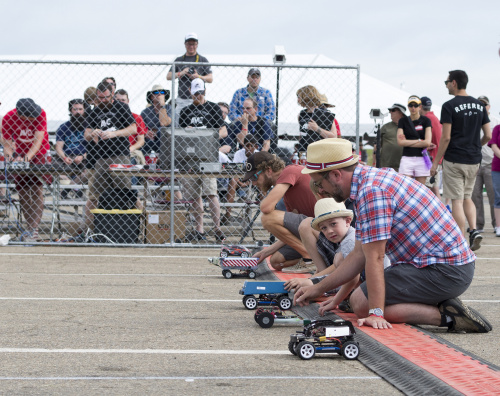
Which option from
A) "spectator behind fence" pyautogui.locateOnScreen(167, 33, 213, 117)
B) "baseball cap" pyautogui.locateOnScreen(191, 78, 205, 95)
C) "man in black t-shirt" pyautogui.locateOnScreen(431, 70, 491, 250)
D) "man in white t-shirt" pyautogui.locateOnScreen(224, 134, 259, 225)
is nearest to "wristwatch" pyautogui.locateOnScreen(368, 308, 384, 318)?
"man in black t-shirt" pyautogui.locateOnScreen(431, 70, 491, 250)

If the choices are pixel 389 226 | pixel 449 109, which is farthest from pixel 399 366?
pixel 449 109

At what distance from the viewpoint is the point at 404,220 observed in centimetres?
534

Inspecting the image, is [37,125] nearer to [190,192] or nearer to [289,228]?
[190,192]

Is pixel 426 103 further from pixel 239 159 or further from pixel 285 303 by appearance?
pixel 285 303

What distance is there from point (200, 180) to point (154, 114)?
277cm

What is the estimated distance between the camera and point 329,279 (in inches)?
223

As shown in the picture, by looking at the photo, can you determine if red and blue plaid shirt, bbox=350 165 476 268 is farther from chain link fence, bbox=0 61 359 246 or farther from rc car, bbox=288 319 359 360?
chain link fence, bbox=0 61 359 246

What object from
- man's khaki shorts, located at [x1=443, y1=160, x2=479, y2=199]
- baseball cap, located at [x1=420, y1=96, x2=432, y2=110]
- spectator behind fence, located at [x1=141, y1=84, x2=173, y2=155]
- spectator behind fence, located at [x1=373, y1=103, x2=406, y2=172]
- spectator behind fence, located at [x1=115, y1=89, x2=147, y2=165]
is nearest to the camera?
man's khaki shorts, located at [x1=443, y1=160, x2=479, y2=199]

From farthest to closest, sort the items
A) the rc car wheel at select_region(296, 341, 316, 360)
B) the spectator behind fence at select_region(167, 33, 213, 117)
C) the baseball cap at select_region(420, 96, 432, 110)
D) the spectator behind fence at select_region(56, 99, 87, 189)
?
the baseball cap at select_region(420, 96, 432, 110) < the spectator behind fence at select_region(56, 99, 87, 189) < the spectator behind fence at select_region(167, 33, 213, 117) < the rc car wheel at select_region(296, 341, 316, 360)

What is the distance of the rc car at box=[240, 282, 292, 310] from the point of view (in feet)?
20.6

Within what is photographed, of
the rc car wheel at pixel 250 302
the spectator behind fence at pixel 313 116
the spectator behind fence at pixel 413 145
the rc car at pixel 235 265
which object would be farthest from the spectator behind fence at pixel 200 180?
the rc car wheel at pixel 250 302

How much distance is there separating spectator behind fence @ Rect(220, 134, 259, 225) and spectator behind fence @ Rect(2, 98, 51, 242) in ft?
9.27

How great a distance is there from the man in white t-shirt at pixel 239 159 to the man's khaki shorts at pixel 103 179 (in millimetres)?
1656

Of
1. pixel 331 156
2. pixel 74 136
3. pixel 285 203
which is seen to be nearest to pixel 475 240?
pixel 285 203
